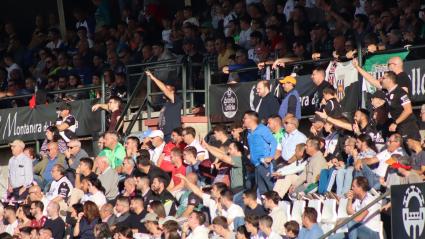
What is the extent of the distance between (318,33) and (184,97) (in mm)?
2780

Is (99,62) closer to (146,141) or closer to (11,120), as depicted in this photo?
(11,120)

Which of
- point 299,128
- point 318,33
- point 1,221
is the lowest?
point 1,221

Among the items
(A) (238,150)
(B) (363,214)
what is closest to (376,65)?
(A) (238,150)

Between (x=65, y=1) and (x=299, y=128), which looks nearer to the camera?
(x=299, y=128)

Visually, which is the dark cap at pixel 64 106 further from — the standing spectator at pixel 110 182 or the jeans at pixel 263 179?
the jeans at pixel 263 179

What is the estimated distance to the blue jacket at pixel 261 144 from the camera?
1989 centimetres

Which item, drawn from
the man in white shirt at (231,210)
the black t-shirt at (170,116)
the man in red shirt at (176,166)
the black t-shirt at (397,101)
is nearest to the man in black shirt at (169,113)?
the black t-shirt at (170,116)

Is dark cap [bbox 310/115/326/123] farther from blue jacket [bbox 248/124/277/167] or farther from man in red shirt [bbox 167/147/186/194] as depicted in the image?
man in red shirt [bbox 167/147/186/194]

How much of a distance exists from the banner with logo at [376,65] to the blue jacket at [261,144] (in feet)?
5.22

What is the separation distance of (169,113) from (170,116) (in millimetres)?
53

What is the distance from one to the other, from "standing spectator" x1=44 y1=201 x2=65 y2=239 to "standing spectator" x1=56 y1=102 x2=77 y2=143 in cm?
293

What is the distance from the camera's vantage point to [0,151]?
2769 cm

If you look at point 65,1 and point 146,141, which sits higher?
point 65,1

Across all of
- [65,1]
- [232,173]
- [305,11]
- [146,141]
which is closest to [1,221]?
[146,141]
